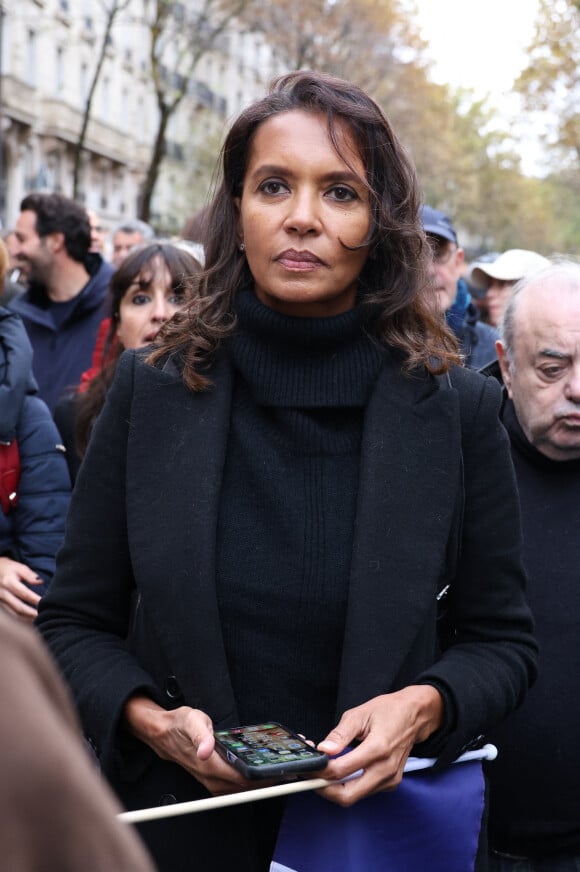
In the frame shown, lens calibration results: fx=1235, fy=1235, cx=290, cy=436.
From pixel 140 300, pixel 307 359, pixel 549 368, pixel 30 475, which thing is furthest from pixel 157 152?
pixel 307 359

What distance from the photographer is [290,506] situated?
7.55 ft

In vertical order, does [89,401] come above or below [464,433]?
below

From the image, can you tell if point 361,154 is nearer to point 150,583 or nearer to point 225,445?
→ point 225,445

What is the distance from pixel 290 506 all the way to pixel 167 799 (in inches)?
22.8

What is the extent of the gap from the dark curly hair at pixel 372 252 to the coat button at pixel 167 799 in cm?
76

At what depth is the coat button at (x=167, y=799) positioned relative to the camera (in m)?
2.25

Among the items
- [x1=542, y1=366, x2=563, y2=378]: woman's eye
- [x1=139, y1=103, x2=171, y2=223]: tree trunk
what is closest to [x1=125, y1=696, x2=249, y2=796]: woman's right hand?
[x1=542, y1=366, x2=563, y2=378]: woman's eye

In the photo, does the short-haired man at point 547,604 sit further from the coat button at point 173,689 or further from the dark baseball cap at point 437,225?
the dark baseball cap at point 437,225

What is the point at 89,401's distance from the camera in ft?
14.3

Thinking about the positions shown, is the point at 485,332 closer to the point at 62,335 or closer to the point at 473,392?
the point at 62,335

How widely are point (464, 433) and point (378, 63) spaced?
1289 inches

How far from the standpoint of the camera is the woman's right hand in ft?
6.56

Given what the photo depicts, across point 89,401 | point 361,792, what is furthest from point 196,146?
point 361,792

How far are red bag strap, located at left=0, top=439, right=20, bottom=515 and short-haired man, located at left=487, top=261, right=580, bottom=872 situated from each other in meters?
1.63
